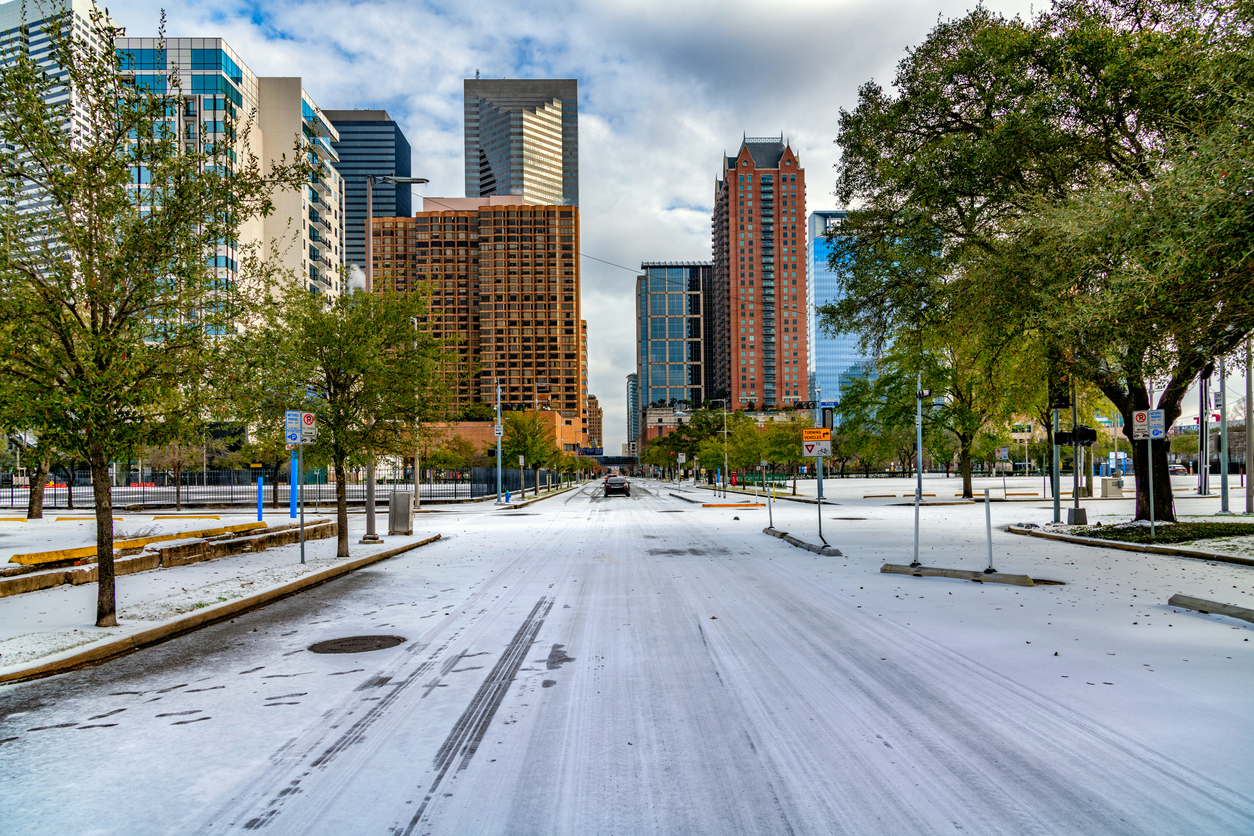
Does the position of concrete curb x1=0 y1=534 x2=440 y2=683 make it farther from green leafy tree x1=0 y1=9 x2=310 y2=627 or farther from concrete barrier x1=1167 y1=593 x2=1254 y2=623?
concrete barrier x1=1167 y1=593 x2=1254 y2=623

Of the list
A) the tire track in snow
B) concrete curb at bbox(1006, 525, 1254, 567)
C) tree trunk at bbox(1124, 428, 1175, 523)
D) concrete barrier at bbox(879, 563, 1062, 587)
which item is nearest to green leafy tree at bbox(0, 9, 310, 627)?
the tire track in snow

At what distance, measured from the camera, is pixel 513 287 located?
624 feet

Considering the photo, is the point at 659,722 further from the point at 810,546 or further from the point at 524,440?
the point at 524,440

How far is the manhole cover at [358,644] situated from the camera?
7.68 metres

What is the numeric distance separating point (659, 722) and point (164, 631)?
663 centimetres

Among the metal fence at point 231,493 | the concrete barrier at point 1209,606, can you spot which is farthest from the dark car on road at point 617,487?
the concrete barrier at point 1209,606

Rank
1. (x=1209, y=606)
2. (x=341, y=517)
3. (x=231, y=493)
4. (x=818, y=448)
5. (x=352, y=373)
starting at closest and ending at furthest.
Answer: (x=1209, y=606) < (x=352, y=373) < (x=341, y=517) < (x=818, y=448) < (x=231, y=493)

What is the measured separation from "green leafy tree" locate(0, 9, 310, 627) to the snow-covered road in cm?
285

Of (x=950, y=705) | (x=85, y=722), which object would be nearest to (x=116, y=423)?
(x=85, y=722)

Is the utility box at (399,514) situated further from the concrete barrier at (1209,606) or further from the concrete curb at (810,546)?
the concrete barrier at (1209,606)

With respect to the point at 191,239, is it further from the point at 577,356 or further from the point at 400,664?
the point at 577,356

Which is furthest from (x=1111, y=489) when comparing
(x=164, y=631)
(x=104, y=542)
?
(x=104, y=542)

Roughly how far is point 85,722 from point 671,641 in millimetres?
5280

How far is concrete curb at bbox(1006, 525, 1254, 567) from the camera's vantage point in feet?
44.9
